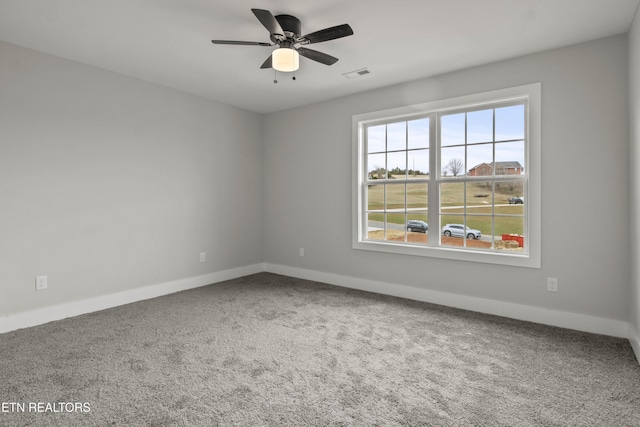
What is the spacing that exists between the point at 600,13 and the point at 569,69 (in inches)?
23.4

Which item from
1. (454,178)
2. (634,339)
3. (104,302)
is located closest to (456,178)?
(454,178)

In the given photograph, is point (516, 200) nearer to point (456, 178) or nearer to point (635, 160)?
point (456, 178)

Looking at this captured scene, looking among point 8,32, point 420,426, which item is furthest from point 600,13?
point 8,32

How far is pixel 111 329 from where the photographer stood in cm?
314

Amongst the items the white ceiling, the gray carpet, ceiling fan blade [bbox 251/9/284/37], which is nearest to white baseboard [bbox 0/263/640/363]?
the gray carpet

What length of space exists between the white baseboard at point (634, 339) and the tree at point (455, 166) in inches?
80.1

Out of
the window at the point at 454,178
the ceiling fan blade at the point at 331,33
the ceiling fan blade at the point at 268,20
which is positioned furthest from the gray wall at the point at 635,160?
the ceiling fan blade at the point at 268,20

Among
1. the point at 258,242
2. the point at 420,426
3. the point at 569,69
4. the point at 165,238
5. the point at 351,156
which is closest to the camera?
the point at 420,426

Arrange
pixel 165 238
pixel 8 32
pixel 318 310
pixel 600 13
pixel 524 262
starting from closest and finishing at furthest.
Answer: pixel 600 13 < pixel 8 32 < pixel 524 262 < pixel 318 310 < pixel 165 238

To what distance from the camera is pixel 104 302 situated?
375cm

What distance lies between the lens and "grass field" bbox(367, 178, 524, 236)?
3.59 metres

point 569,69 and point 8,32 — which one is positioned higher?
point 8,32

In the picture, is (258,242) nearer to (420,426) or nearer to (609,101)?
(420,426)

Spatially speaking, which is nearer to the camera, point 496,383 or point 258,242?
point 496,383
